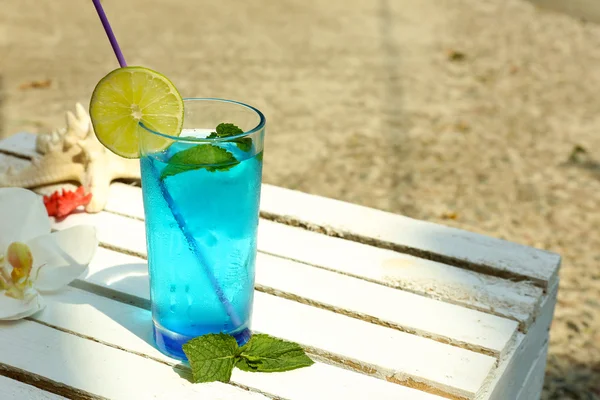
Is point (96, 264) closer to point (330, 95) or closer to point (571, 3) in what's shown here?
point (330, 95)

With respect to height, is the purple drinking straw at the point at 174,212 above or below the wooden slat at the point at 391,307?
above

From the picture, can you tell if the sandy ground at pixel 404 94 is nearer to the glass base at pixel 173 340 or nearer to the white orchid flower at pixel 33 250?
the glass base at pixel 173 340

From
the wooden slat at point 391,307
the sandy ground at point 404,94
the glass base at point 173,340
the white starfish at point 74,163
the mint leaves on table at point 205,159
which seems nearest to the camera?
the mint leaves on table at point 205,159

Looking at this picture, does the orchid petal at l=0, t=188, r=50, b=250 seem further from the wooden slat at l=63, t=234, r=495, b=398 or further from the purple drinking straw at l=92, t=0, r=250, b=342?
the purple drinking straw at l=92, t=0, r=250, b=342

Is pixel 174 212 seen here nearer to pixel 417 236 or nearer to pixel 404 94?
pixel 417 236

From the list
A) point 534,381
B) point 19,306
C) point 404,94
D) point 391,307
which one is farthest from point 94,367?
point 404,94

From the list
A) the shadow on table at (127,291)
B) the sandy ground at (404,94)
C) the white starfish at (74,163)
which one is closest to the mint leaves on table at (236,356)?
the shadow on table at (127,291)

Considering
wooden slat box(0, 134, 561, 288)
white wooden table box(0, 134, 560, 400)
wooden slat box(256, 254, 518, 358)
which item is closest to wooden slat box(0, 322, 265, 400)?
white wooden table box(0, 134, 560, 400)
